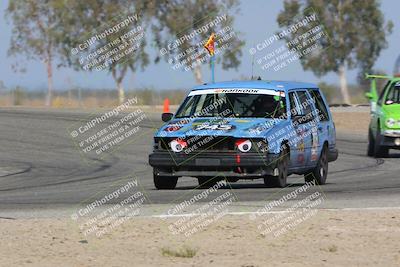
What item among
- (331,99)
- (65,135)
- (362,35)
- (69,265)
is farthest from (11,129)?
(362,35)

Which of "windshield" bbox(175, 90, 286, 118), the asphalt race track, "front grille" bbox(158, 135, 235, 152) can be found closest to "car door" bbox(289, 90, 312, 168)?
"windshield" bbox(175, 90, 286, 118)

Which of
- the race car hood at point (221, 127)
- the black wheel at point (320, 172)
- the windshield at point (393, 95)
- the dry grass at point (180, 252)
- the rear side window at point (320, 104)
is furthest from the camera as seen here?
the windshield at point (393, 95)

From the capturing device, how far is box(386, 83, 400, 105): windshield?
24938mm

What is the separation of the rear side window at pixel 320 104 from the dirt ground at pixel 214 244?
237 inches

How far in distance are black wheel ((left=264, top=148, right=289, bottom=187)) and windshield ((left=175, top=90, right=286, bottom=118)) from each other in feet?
2.34

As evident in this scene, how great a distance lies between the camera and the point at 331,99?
83.9 meters

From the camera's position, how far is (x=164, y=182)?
16578 mm

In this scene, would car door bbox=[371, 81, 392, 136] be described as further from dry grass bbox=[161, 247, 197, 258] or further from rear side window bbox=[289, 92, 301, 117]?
dry grass bbox=[161, 247, 197, 258]

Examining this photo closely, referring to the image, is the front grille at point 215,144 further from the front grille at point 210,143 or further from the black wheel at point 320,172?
the black wheel at point 320,172

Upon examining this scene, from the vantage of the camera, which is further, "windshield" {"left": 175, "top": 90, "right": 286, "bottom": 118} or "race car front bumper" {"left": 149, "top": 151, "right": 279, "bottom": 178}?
"windshield" {"left": 175, "top": 90, "right": 286, "bottom": 118}

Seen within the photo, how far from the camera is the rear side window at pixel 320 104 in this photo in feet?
59.7

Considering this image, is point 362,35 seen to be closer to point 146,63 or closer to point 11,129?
point 146,63

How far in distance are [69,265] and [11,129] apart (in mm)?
27292

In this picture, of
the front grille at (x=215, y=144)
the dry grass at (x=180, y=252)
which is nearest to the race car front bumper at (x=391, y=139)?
the front grille at (x=215, y=144)
